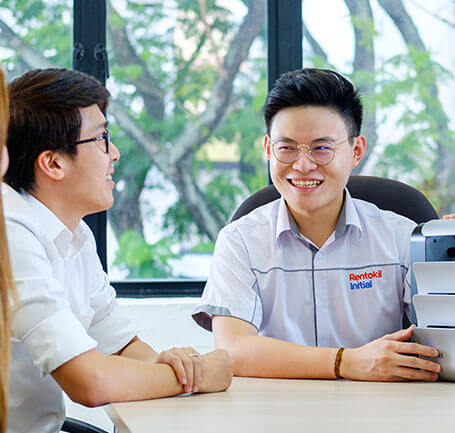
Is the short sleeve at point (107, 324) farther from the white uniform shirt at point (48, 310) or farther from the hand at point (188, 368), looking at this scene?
the hand at point (188, 368)

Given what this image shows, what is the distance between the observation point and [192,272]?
2.92 m

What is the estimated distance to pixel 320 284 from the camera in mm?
1834

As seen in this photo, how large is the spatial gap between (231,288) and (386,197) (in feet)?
2.00

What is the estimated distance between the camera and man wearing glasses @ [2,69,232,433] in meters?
1.24

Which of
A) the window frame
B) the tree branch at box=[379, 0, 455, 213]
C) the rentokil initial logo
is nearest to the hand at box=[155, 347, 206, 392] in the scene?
the rentokil initial logo

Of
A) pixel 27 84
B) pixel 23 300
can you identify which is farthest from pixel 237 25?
pixel 23 300

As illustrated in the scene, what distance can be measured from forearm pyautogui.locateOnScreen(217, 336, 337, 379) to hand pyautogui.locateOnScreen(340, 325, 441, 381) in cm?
5

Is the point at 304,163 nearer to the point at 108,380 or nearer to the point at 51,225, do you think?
the point at 51,225

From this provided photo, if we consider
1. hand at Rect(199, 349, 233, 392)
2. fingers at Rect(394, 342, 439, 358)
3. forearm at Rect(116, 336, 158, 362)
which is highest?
fingers at Rect(394, 342, 439, 358)

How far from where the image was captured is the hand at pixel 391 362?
4.71ft

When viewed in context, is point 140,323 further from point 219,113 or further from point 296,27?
point 296,27

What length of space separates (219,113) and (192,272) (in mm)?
706

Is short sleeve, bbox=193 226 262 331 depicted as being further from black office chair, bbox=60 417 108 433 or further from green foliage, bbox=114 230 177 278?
green foliage, bbox=114 230 177 278

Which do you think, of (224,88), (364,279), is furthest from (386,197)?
(224,88)
